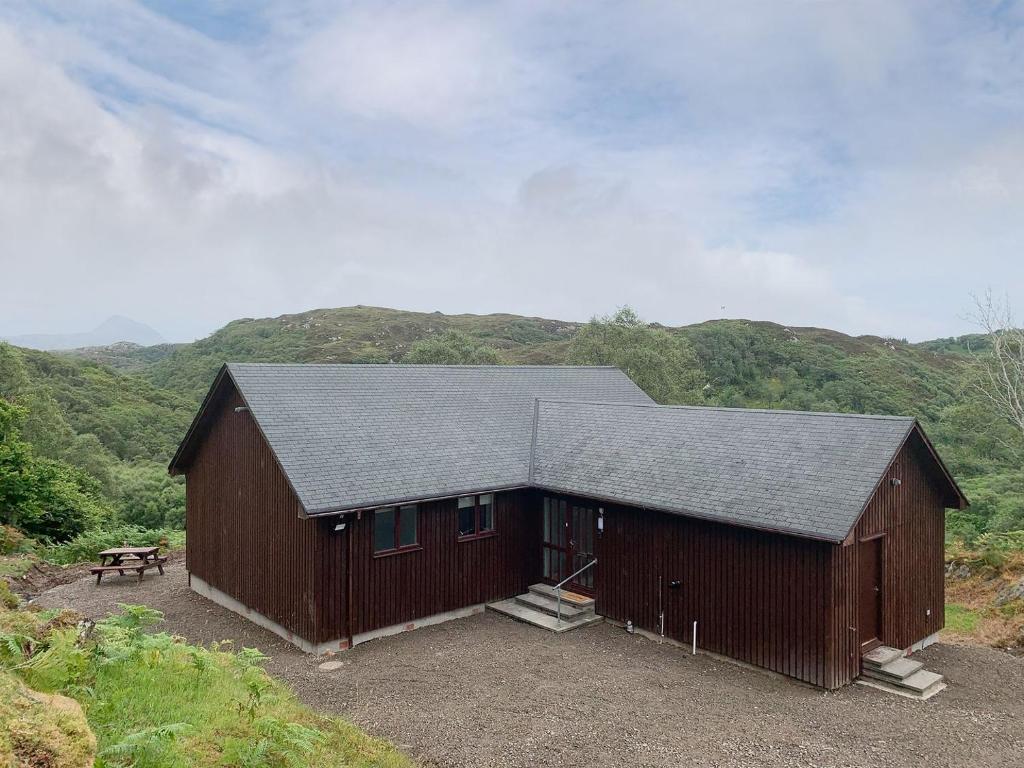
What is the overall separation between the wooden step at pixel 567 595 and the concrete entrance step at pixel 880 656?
4.99m

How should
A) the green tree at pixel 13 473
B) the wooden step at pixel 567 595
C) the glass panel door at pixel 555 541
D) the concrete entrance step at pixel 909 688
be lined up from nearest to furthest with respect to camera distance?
1. the concrete entrance step at pixel 909 688
2. the wooden step at pixel 567 595
3. the glass panel door at pixel 555 541
4. the green tree at pixel 13 473

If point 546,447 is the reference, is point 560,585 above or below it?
below

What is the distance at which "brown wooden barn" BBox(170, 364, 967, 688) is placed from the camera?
1077 cm

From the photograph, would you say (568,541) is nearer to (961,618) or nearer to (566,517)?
(566,517)

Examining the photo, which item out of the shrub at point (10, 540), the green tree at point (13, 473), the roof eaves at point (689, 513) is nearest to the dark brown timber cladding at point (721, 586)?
the roof eaves at point (689, 513)

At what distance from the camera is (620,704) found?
9.57 meters

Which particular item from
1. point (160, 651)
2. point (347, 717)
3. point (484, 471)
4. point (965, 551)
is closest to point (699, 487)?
point (484, 471)

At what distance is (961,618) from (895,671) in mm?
5832

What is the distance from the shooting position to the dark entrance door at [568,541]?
555 inches

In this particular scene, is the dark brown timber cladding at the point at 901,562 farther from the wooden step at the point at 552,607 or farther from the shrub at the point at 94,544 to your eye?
the shrub at the point at 94,544

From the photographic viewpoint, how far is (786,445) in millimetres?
12016

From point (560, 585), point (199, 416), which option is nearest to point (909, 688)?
point (560, 585)

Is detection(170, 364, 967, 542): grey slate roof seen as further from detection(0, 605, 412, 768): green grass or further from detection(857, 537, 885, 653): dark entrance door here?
detection(0, 605, 412, 768): green grass

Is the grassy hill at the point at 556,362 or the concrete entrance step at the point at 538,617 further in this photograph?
the grassy hill at the point at 556,362
